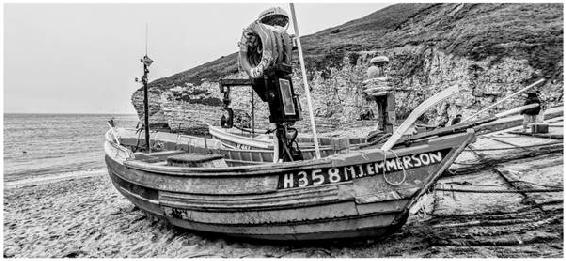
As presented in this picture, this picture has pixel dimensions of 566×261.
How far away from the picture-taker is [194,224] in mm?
6953

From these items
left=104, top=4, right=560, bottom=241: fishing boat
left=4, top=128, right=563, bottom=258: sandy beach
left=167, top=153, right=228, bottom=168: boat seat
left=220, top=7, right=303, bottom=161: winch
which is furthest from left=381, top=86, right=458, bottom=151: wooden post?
left=167, top=153, right=228, bottom=168: boat seat

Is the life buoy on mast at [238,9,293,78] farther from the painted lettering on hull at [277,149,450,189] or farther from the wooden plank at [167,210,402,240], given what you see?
the wooden plank at [167,210,402,240]

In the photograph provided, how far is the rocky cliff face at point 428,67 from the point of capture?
28516mm

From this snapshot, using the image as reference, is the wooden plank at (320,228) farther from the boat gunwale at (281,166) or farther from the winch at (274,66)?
the winch at (274,66)

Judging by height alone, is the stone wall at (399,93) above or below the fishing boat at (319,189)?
above

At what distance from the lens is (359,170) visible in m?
5.72

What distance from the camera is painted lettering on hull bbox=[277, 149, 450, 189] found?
18.8 feet

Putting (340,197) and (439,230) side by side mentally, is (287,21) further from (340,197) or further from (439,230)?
(439,230)

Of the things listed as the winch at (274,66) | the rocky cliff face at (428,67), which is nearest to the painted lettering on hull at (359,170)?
the winch at (274,66)

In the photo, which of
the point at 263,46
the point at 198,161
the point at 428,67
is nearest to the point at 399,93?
the point at 428,67

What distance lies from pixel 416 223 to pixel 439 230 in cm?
51

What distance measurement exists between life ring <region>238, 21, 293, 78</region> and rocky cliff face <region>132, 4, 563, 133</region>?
967 inches

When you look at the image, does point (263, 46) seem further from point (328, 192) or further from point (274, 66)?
point (328, 192)

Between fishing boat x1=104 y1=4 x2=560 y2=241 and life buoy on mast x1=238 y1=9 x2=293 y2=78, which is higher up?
life buoy on mast x1=238 y1=9 x2=293 y2=78
